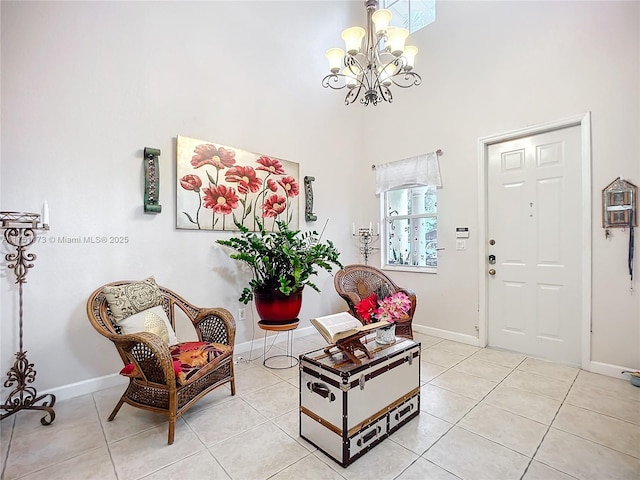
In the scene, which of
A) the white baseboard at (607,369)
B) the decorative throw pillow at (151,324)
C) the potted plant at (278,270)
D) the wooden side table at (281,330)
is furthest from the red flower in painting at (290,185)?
the white baseboard at (607,369)

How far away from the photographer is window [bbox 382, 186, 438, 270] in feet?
13.1

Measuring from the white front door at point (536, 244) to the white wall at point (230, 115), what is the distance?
7.2 inches

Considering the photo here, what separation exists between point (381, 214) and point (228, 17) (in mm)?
2989

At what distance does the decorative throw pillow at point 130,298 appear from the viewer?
85.9 inches

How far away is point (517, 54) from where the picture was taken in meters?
3.22

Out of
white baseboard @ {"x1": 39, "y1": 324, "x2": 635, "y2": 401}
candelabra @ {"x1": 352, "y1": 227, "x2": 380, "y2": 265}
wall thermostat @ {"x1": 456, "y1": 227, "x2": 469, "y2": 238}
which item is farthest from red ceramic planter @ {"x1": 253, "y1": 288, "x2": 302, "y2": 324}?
wall thermostat @ {"x1": 456, "y1": 227, "x2": 469, "y2": 238}

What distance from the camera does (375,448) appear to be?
1755mm

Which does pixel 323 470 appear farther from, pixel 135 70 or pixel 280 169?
pixel 135 70

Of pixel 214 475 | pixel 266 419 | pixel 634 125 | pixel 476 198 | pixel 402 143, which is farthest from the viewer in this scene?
pixel 402 143

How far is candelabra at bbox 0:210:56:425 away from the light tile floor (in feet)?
0.36

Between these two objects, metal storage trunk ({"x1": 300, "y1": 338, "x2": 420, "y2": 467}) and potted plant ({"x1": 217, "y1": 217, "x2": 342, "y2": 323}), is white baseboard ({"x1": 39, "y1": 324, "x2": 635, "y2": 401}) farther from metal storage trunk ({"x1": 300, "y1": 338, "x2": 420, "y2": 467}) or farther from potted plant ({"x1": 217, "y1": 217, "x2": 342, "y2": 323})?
metal storage trunk ({"x1": 300, "y1": 338, "x2": 420, "y2": 467})

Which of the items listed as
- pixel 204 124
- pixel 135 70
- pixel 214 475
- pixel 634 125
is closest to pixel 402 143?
pixel 634 125

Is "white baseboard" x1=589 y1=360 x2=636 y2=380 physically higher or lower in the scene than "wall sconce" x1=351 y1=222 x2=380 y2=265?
lower

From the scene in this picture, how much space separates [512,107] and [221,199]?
3.20m
